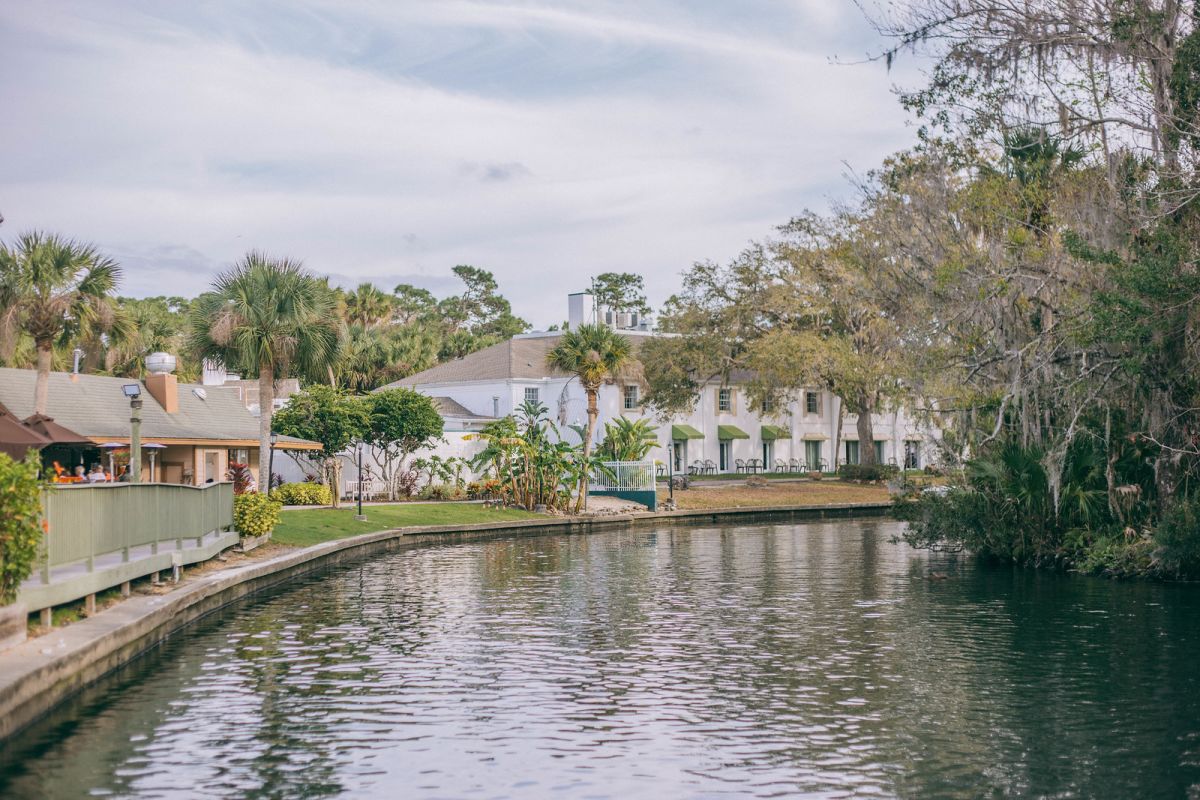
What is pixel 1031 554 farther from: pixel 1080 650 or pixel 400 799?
pixel 400 799

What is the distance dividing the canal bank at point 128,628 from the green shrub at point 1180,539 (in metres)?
16.1

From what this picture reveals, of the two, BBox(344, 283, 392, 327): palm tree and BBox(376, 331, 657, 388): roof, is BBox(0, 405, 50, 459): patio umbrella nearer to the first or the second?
BBox(376, 331, 657, 388): roof

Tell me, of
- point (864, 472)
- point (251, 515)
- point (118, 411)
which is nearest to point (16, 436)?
point (251, 515)

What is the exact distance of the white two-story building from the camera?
6575cm

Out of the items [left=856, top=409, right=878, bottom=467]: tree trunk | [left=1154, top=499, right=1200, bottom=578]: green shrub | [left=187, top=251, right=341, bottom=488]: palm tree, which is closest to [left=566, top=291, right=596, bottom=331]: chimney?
[left=856, top=409, right=878, bottom=467]: tree trunk

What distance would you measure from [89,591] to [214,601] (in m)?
4.93

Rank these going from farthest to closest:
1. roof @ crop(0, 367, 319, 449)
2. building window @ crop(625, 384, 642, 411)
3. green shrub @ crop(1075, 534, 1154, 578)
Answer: building window @ crop(625, 384, 642, 411) < roof @ crop(0, 367, 319, 449) < green shrub @ crop(1075, 534, 1154, 578)

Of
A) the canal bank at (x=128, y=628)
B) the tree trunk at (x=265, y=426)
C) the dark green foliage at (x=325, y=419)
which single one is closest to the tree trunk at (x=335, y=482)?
the tree trunk at (x=265, y=426)

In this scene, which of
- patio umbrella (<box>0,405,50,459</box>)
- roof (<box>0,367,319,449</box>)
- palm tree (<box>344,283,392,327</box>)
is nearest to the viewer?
patio umbrella (<box>0,405,50,459</box>)

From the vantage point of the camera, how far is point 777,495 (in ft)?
184

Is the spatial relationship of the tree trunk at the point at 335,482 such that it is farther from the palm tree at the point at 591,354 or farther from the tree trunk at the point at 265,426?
the palm tree at the point at 591,354

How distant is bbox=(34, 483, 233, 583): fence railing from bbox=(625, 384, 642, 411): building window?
4422cm

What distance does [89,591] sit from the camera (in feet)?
50.7

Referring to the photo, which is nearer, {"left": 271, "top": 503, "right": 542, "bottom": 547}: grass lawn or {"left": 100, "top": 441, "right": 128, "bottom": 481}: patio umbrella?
{"left": 271, "top": 503, "right": 542, "bottom": 547}: grass lawn
